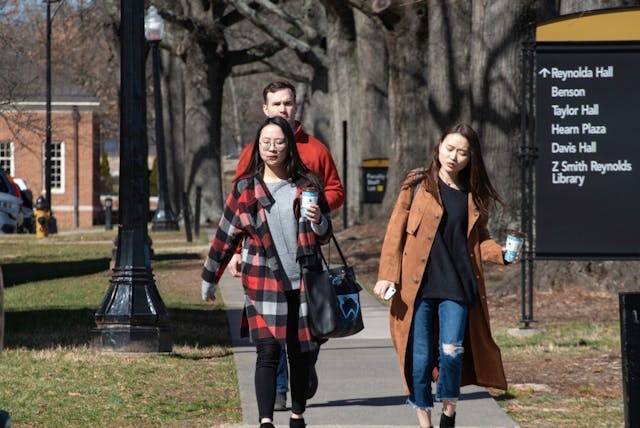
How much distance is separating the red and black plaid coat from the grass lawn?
97cm

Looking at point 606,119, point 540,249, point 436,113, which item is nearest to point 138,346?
point 540,249

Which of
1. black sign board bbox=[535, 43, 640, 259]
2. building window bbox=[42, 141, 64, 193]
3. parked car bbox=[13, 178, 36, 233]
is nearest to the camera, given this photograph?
black sign board bbox=[535, 43, 640, 259]

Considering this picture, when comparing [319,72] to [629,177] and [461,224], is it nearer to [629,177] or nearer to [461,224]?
[629,177]

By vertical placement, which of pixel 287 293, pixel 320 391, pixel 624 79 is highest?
pixel 624 79

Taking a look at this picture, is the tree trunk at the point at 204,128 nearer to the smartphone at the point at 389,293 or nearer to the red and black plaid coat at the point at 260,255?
the red and black plaid coat at the point at 260,255

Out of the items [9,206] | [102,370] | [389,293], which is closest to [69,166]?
[9,206]

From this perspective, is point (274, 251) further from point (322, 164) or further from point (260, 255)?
point (322, 164)

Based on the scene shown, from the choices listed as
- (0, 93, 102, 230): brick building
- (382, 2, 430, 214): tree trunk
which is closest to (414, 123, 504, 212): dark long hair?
(382, 2, 430, 214): tree trunk

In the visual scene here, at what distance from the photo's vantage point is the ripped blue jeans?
758 cm

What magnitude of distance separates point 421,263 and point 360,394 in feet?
6.92

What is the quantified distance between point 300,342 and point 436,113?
14.6 metres

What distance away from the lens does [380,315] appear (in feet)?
49.8

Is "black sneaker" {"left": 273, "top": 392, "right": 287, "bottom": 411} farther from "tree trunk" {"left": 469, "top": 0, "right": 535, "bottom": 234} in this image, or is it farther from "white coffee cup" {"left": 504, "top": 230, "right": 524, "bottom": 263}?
"tree trunk" {"left": 469, "top": 0, "right": 535, "bottom": 234}

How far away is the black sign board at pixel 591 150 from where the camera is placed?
492 inches
